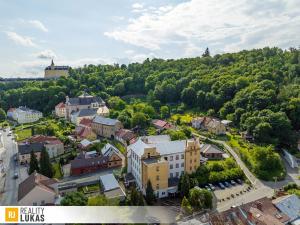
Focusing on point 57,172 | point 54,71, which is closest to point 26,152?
point 57,172

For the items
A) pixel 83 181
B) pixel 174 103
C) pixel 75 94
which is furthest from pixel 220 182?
pixel 75 94

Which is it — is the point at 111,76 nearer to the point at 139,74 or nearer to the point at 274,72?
the point at 139,74

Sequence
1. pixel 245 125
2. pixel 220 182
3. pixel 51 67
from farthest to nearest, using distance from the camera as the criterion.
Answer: pixel 51 67
pixel 245 125
pixel 220 182

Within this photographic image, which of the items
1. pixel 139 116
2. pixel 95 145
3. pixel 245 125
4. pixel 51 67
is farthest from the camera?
pixel 51 67

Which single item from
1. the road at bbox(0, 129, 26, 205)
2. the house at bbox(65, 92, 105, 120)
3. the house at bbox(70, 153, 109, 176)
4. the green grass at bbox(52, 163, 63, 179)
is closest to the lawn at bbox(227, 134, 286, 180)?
the house at bbox(70, 153, 109, 176)

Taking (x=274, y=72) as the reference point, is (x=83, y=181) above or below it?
below

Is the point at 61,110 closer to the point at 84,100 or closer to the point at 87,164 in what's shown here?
the point at 84,100
